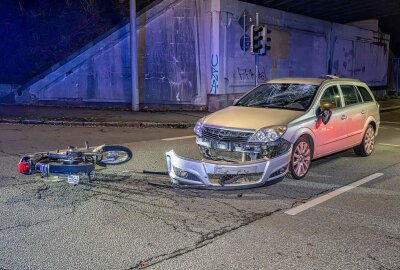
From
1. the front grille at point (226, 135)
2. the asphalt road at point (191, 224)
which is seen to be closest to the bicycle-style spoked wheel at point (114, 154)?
the asphalt road at point (191, 224)

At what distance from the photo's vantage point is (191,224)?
5090 mm

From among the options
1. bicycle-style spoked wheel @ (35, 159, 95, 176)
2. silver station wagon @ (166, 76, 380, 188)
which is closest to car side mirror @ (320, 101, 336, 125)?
silver station wagon @ (166, 76, 380, 188)

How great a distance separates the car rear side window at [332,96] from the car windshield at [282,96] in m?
0.24

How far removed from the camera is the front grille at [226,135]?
21.7 ft

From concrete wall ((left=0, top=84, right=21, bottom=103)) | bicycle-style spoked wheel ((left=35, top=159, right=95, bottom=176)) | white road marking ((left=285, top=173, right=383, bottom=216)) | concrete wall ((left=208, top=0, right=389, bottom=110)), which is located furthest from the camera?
concrete wall ((left=0, top=84, right=21, bottom=103))

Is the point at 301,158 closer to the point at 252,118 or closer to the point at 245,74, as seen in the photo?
the point at 252,118

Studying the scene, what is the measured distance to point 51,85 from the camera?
18.1m

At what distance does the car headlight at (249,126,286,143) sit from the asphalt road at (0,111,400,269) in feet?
2.60

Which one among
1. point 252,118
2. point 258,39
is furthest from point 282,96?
point 258,39

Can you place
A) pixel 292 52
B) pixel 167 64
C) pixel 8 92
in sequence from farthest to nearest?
pixel 292 52 → pixel 8 92 → pixel 167 64

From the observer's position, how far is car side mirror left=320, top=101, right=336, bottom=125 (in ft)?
24.3

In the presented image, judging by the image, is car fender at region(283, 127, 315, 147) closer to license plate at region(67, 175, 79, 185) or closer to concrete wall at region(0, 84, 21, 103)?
license plate at region(67, 175, 79, 185)

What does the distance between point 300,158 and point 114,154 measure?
10.2 feet

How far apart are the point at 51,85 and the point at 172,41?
5403 mm
